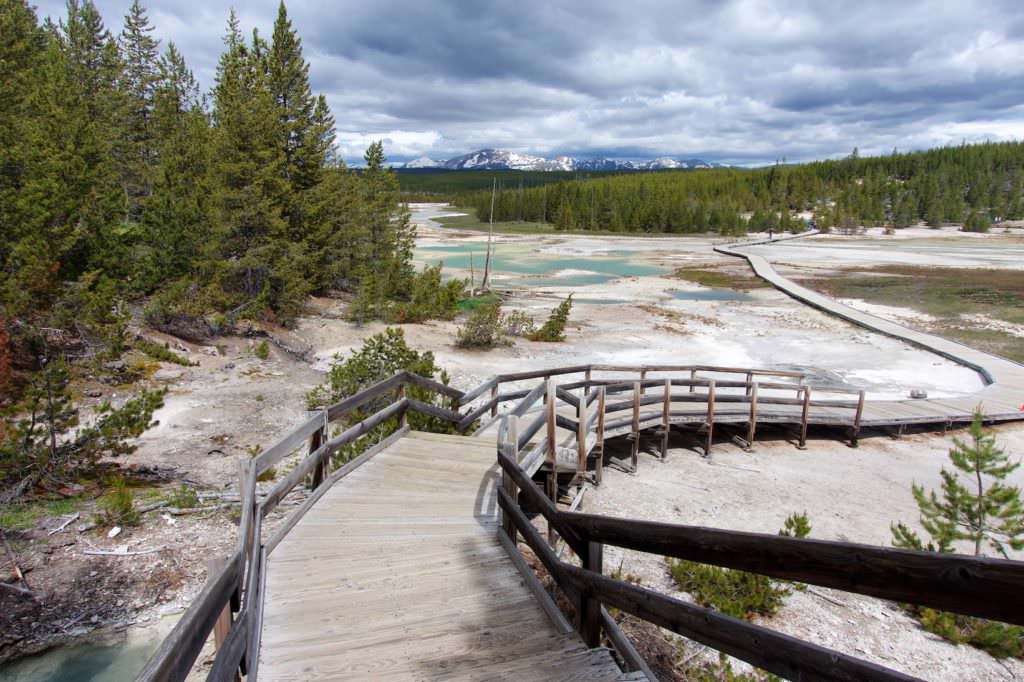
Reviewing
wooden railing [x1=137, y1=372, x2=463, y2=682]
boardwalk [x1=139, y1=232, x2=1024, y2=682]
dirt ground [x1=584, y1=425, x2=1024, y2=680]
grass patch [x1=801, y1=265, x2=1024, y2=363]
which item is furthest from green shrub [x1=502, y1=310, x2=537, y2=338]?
wooden railing [x1=137, y1=372, x2=463, y2=682]

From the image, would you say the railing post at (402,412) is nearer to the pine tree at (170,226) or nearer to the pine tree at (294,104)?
the pine tree at (170,226)

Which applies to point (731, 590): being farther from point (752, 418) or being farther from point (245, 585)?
point (752, 418)

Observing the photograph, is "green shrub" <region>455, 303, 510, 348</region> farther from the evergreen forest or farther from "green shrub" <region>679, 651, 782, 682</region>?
"green shrub" <region>679, 651, 782, 682</region>

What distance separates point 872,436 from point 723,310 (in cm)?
1855

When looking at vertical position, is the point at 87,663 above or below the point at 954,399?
above

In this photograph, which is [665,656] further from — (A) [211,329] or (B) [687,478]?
(A) [211,329]

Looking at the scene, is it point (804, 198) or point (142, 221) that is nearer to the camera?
point (142, 221)

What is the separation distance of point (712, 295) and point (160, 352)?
3303 cm

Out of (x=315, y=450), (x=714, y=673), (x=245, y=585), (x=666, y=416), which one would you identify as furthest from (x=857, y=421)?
(x=245, y=585)

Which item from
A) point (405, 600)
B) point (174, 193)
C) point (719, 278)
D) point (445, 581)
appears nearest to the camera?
point (405, 600)

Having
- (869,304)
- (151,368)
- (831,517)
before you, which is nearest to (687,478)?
(831,517)

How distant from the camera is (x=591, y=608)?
315 centimetres

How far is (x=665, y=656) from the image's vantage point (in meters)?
5.51

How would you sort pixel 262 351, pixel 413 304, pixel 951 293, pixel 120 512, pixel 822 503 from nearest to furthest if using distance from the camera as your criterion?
pixel 120 512
pixel 822 503
pixel 262 351
pixel 413 304
pixel 951 293
